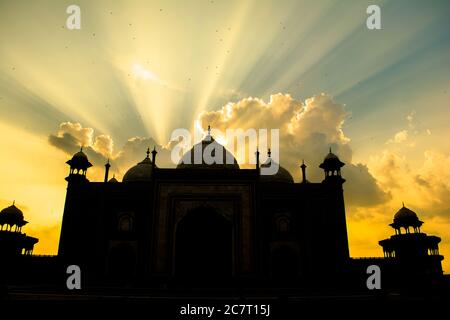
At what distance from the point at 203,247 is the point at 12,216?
48.7ft

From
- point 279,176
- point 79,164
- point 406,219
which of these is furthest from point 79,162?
point 406,219

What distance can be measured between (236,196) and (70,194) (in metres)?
10.9

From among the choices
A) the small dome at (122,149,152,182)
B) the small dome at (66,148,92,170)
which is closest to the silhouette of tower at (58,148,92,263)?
the small dome at (66,148,92,170)

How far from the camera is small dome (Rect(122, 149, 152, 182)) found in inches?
1137

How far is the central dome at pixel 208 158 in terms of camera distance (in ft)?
87.1

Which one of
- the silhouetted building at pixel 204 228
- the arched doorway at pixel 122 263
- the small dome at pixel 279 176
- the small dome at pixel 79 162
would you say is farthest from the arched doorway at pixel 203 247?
the small dome at pixel 79 162

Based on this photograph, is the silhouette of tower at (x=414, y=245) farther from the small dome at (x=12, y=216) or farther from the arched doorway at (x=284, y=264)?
the small dome at (x=12, y=216)

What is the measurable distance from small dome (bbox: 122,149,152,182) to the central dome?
131 inches

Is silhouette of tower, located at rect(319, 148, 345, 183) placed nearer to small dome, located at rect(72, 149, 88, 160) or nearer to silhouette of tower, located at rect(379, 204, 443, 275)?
silhouette of tower, located at rect(379, 204, 443, 275)

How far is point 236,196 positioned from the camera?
2348 cm

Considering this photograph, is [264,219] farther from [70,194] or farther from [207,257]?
[70,194]

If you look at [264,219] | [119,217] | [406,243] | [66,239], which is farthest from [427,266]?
[66,239]
